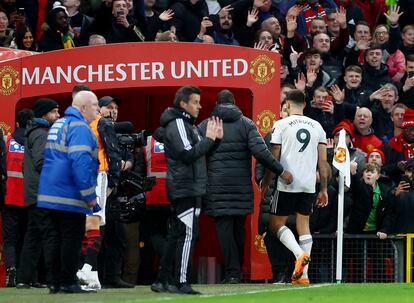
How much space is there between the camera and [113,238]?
Result: 56.6 feet

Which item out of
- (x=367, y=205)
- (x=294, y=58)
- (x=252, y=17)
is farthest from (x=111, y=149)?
(x=252, y=17)

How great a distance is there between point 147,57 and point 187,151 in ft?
14.9

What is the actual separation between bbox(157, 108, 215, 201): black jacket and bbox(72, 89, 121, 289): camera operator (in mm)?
1233

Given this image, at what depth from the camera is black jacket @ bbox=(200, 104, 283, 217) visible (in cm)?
1730

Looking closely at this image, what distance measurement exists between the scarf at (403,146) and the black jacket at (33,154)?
6.34 metres

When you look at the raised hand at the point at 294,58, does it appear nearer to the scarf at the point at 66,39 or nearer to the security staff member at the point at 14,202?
the scarf at the point at 66,39

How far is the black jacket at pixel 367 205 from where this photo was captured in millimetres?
18891

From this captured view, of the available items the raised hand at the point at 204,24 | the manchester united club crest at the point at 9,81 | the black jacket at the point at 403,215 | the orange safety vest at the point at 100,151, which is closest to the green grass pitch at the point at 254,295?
the orange safety vest at the point at 100,151

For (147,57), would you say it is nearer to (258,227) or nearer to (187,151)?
(258,227)

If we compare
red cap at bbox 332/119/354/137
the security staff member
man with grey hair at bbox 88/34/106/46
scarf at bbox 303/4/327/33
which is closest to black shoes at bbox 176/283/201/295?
the security staff member

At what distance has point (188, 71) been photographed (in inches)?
734

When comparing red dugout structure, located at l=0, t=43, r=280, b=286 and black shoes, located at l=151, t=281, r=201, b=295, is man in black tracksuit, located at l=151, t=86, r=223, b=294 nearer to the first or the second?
black shoes, located at l=151, t=281, r=201, b=295

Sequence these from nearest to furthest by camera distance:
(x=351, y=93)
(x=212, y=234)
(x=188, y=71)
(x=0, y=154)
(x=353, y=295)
→ (x=353, y=295) < (x=0, y=154) < (x=188, y=71) < (x=212, y=234) < (x=351, y=93)

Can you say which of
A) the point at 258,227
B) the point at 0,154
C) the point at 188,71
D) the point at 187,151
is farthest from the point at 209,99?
the point at 187,151
